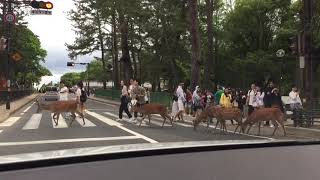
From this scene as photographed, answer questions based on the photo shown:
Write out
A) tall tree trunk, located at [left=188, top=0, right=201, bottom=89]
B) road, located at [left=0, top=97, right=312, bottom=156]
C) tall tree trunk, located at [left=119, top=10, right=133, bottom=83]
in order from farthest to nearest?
tall tree trunk, located at [left=119, top=10, right=133, bottom=83] → tall tree trunk, located at [left=188, top=0, right=201, bottom=89] → road, located at [left=0, top=97, right=312, bottom=156]

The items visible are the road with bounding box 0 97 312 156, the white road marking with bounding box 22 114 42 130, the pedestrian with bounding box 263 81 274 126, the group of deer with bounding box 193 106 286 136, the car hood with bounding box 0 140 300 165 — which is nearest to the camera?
the car hood with bounding box 0 140 300 165

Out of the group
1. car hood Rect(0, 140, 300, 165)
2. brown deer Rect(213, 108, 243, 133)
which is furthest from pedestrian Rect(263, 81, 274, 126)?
car hood Rect(0, 140, 300, 165)

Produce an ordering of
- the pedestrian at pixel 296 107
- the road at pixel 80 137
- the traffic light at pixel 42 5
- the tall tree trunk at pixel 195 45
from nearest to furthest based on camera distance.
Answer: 1. the road at pixel 80 137
2. the pedestrian at pixel 296 107
3. the traffic light at pixel 42 5
4. the tall tree trunk at pixel 195 45

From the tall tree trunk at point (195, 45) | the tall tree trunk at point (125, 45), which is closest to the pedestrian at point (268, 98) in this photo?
the tall tree trunk at point (195, 45)

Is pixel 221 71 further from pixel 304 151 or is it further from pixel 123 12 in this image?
pixel 304 151

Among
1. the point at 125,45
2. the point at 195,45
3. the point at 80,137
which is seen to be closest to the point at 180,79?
the point at 125,45

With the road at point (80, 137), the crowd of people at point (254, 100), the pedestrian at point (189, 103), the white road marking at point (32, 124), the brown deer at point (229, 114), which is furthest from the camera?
the pedestrian at point (189, 103)

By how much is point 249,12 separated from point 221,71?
6768 millimetres

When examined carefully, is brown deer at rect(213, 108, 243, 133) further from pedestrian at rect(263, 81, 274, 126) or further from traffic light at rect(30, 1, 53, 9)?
traffic light at rect(30, 1, 53, 9)

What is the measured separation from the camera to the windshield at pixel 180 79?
63.1 feet

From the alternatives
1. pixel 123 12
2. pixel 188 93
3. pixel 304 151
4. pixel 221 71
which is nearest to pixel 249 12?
pixel 221 71

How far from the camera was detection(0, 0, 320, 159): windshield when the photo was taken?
757 inches

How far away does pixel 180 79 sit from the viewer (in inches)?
2489

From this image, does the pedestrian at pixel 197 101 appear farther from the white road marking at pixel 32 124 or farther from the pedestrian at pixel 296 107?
the white road marking at pixel 32 124
